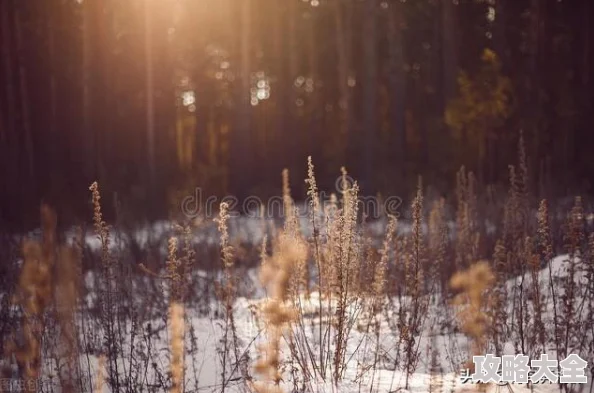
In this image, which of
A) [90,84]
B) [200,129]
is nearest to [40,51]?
[90,84]

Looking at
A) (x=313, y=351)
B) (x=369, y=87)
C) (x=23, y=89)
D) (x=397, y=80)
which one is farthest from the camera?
(x=397, y=80)

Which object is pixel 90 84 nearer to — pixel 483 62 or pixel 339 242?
pixel 483 62

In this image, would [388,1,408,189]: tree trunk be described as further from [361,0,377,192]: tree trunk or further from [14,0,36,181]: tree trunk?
[14,0,36,181]: tree trunk

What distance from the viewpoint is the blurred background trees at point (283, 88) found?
1611 cm

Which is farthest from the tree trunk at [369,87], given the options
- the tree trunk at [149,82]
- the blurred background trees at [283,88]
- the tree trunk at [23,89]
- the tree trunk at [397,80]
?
Answer: the tree trunk at [23,89]

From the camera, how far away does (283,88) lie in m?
23.0

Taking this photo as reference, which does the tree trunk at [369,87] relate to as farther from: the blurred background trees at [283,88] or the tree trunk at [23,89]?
the tree trunk at [23,89]

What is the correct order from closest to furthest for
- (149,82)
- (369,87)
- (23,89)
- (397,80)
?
(149,82), (369,87), (23,89), (397,80)

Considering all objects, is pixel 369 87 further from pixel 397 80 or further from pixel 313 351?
pixel 313 351

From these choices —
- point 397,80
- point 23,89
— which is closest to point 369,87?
point 397,80

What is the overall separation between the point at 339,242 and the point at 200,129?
77.9 feet

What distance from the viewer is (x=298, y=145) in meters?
22.1

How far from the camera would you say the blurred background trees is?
16109 millimetres

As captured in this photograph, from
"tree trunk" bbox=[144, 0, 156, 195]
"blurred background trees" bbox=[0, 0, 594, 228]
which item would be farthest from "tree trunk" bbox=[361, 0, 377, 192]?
"tree trunk" bbox=[144, 0, 156, 195]
